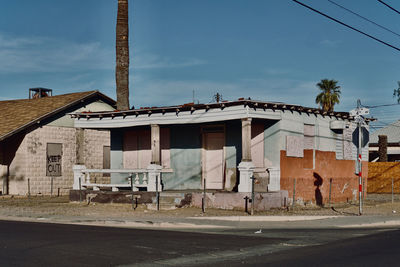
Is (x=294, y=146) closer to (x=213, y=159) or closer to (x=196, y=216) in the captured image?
(x=213, y=159)

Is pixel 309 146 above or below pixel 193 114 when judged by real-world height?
below

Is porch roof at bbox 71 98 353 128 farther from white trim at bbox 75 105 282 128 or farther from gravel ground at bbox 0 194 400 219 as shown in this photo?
gravel ground at bbox 0 194 400 219

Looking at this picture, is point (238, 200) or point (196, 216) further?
point (238, 200)

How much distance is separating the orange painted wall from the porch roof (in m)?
1.87

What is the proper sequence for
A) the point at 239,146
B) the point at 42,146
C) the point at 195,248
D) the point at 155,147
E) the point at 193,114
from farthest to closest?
1. the point at 42,146
2. the point at 239,146
3. the point at 155,147
4. the point at 193,114
5. the point at 195,248

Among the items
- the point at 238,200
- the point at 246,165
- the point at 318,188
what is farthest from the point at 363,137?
the point at 238,200

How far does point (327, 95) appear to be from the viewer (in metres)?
62.8

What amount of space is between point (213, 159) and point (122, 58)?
25.4 ft

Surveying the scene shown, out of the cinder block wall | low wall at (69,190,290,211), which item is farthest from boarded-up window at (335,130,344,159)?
the cinder block wall

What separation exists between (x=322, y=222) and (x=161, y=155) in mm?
9711

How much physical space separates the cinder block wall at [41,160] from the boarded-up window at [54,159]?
199 mm

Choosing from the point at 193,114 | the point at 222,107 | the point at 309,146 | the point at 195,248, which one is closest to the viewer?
the point at 195,248

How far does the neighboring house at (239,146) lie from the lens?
21625 mm

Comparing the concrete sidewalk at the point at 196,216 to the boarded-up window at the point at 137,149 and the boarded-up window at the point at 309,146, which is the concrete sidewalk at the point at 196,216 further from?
the boarded-up window at the point at 137,149
